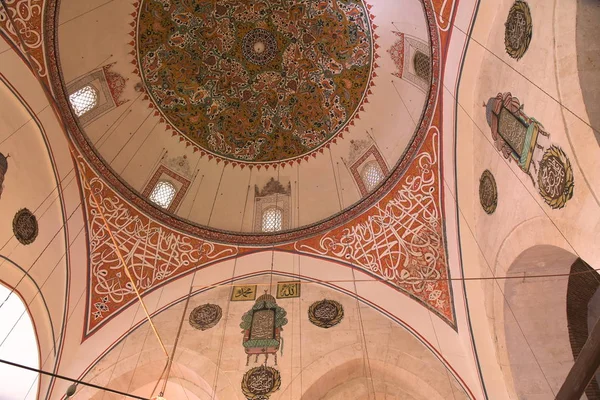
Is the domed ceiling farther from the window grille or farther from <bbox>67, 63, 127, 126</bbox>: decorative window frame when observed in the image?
the window grille

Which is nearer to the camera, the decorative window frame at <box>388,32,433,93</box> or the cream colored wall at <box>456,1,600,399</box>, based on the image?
the cream colored wall at <box>456,1,600,399</box>

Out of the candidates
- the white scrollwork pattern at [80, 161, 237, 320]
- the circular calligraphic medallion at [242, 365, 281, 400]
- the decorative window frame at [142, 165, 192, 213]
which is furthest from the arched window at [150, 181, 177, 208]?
the circular calligraphic medallion at [242, 365, 281, 400]

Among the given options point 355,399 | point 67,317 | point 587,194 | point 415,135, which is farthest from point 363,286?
point 67,317

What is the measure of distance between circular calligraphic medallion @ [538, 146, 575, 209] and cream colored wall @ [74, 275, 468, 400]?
336 cm

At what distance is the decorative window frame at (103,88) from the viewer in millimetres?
7279

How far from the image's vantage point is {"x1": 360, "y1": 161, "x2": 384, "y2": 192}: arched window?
25.8 ft

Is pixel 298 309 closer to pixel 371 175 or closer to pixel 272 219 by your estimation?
pixel 272 219

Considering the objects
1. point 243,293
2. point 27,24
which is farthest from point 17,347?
point 27,24

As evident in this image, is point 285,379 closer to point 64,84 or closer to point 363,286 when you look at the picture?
point 363,286

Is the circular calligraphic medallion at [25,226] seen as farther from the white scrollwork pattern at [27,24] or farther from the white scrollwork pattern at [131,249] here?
the white scrollwork pattern at [27,24]

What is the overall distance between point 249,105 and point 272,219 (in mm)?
2479

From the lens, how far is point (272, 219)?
28.5 feet

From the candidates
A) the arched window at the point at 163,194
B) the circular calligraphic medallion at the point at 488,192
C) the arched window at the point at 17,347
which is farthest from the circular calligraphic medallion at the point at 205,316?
the circular calligraphic medallion at the point at 488,192

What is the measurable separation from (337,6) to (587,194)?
574cm
